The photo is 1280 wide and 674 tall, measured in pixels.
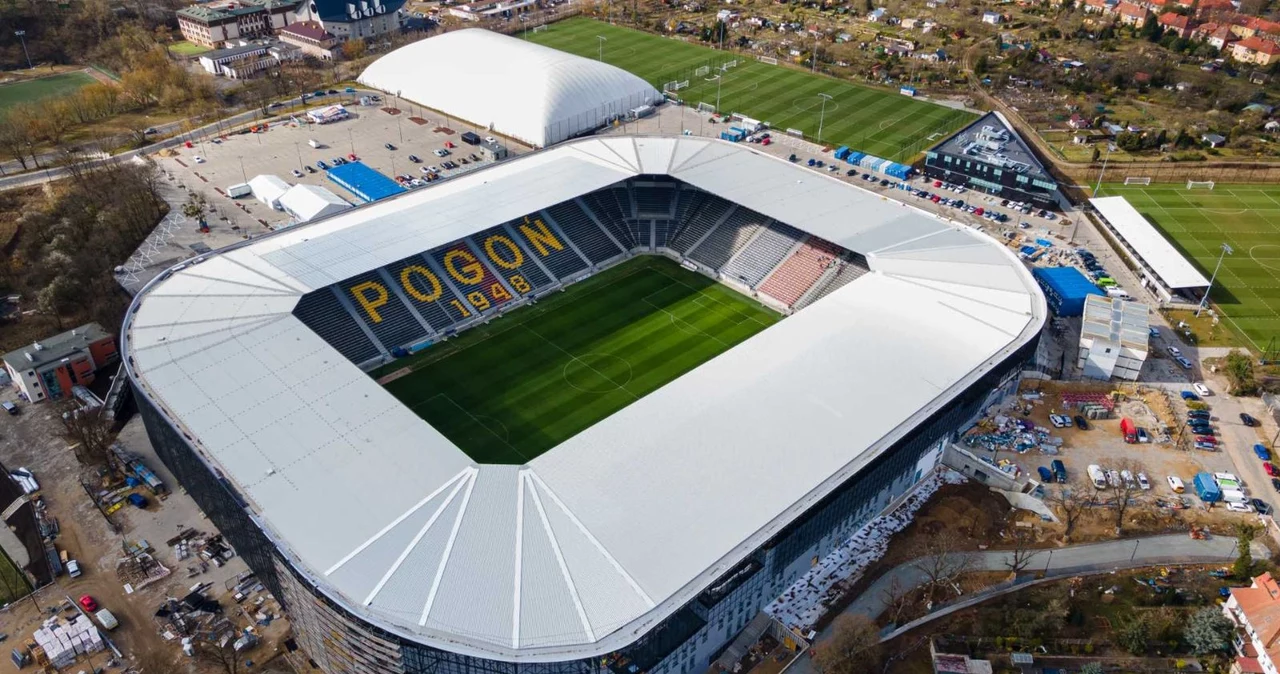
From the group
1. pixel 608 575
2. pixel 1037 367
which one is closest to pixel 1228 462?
pixel 1037 367

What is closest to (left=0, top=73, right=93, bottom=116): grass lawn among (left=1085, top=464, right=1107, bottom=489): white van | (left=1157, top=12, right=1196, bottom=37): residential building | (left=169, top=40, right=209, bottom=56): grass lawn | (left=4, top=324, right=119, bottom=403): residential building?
(left=169, top=40, right=209, bottom=56): grass lawn

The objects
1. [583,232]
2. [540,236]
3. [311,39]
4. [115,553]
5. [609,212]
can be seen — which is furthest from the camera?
[311,39]

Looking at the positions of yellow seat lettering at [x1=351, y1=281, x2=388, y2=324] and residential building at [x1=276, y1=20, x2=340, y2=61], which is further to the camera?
residential building at [x1=276, y1=20, x2=340, y2=61]

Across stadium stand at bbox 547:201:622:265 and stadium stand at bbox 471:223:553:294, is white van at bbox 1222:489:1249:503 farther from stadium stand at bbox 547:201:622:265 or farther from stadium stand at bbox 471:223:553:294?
stadium stand at bbox 471:223:553:294

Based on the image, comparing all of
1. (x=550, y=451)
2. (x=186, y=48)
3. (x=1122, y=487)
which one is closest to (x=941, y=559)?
(x=1122, y=487)

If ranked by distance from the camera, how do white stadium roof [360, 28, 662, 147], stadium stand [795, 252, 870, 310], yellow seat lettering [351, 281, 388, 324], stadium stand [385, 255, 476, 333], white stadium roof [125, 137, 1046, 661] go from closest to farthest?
white stadium roof [125, 137, 1046, 661] → yellow seat lettering [351, 281, 388, 324] → stadium stand [385, 255, 476, 333] → stadium stand [795, 252, 870, 310] → white stadium roof [360, 28, 662, 147]

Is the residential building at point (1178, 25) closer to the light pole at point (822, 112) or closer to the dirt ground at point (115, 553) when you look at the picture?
the light pole at point (822, 112)

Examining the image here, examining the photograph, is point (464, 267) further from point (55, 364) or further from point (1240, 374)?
point (1240, 374)

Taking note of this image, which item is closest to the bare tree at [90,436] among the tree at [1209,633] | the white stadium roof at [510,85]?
the white stadium roof at [510,85]
